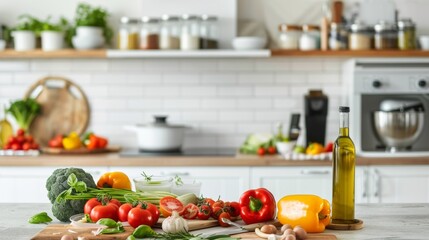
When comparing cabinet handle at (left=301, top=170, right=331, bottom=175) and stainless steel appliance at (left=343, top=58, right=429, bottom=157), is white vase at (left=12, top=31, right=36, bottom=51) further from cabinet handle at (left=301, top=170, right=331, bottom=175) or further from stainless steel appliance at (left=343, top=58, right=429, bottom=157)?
stainless steel appliance at (left=343, top=58, right=429, bottom=157)

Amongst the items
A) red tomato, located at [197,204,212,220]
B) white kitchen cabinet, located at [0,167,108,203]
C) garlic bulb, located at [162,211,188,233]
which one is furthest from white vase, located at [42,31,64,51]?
garlic bulb, located at [162,211,188,233]

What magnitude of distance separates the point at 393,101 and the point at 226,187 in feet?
4.39

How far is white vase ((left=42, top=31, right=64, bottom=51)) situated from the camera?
554 centimetres

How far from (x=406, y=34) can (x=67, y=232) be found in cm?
366

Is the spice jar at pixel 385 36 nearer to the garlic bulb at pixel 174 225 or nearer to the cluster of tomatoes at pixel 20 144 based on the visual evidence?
the cluster of tomatoes at pixel 20 144

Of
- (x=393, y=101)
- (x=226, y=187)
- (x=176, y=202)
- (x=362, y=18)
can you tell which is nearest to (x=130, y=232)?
(x=176, y=202)

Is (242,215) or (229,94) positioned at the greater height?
(229,94)

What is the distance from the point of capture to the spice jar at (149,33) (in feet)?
17.9

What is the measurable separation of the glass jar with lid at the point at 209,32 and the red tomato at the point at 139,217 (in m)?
3.05

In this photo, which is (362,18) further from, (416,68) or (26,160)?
(26,160)

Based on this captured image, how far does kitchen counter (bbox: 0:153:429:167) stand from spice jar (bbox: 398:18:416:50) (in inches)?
34.8

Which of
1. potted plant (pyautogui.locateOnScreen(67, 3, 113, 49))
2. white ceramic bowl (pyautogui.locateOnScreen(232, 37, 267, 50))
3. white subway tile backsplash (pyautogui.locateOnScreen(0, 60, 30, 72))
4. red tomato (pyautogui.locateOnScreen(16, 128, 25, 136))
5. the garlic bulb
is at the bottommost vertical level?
the garlic bulb

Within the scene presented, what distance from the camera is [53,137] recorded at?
5824 millimetres

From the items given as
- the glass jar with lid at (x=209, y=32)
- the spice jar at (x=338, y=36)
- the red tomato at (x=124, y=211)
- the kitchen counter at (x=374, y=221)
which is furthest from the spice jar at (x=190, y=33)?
the red tomato at (x=124, y=211)
